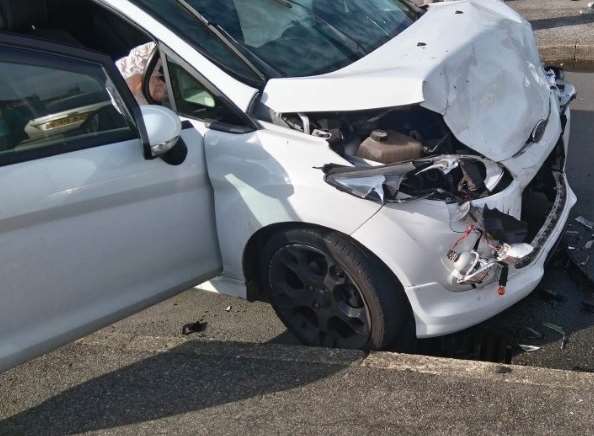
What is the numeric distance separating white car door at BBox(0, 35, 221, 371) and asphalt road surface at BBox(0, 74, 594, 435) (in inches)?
12.2

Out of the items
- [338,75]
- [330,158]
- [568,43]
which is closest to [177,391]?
[330,158]

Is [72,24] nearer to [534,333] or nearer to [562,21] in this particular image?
[534,333]

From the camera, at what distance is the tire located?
299 cm

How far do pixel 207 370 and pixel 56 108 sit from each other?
52.4 inches

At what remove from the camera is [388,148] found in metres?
3.02

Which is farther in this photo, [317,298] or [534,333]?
[534,333]

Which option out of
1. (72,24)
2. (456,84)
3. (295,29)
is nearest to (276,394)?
(456,84)

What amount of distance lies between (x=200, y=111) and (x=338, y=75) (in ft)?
2.24

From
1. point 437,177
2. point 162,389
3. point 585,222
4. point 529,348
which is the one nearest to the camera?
point 437,177

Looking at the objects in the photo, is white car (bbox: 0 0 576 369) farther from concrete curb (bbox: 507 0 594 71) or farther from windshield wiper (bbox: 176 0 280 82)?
concrete curb (bbox: 507 0 594 71)

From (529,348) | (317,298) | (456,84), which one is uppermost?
(456,84)

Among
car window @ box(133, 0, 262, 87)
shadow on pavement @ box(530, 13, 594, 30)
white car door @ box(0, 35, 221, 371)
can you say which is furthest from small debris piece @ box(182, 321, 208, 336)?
shadow on pavement @ box(530, 13, 594, 30)

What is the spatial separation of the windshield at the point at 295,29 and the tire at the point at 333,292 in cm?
86

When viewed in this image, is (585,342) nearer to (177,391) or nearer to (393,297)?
(393,297)
